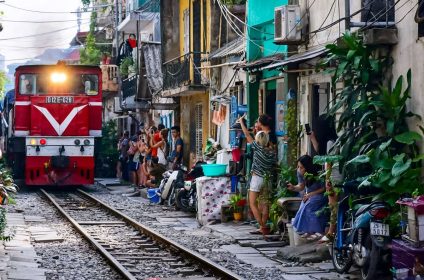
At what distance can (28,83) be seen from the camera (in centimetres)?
2805

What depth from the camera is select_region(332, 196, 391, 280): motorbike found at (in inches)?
424

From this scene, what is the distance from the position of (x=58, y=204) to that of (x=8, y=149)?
23.2 feet

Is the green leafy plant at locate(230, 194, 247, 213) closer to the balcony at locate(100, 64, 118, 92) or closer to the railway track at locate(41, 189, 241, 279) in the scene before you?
the railway track at locate(41, 189, 241, 279)

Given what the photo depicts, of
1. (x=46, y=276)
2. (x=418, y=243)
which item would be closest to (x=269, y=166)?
(x=46, y=276)

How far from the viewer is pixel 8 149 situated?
3039 centimetres

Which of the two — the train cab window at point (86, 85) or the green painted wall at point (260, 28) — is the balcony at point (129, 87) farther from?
the green painted wall at point (260, 28)

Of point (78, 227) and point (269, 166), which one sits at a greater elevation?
point (269, 166)

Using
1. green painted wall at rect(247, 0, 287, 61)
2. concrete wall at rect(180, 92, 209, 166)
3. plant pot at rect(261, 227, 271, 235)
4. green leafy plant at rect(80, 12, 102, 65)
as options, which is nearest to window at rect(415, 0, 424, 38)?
plant pot at rect(261, 227, 271, 235)

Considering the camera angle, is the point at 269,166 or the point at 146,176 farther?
the point at 146,176

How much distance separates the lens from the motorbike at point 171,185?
2195cm

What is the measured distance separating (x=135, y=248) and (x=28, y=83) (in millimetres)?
13659

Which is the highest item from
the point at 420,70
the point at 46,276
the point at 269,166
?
the point at 420,70

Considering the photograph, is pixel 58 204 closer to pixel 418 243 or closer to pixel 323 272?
pixel 323 272

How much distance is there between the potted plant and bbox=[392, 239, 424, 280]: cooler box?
24.9ft
